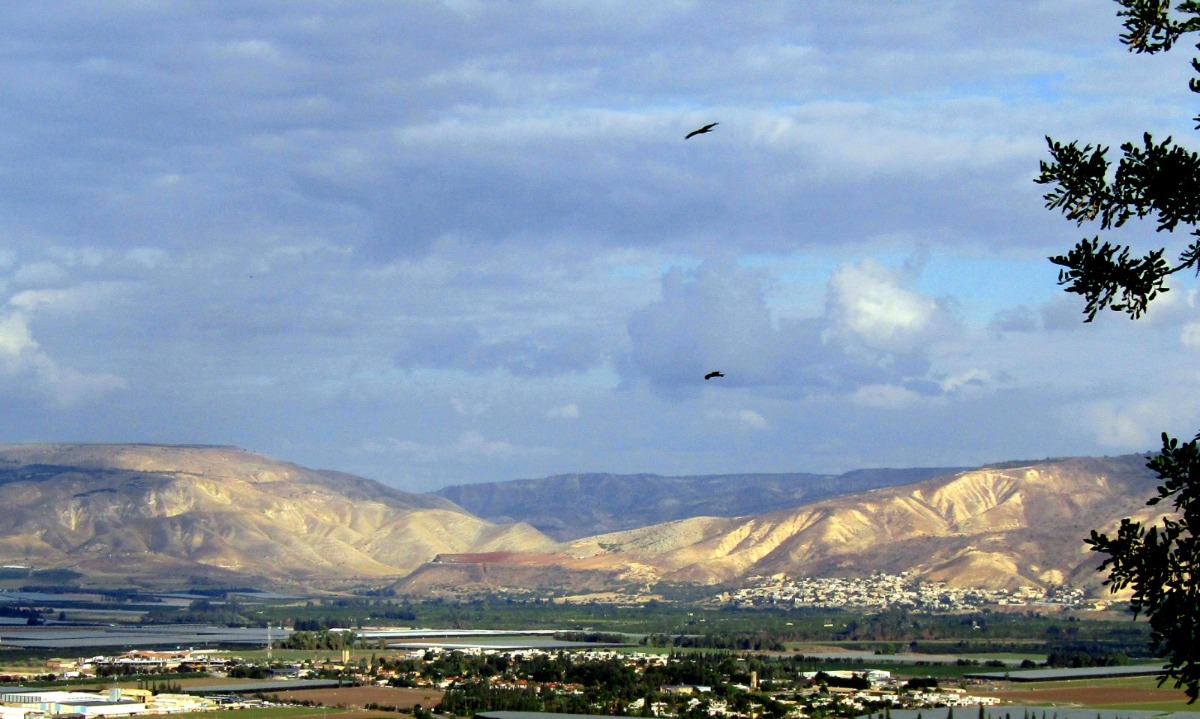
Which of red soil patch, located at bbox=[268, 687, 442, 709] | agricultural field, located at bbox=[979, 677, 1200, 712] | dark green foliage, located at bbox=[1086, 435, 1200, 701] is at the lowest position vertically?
agricultural field, located at bbox=[979, 677, 1200, 712]

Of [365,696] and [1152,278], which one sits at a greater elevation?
[1152,278]

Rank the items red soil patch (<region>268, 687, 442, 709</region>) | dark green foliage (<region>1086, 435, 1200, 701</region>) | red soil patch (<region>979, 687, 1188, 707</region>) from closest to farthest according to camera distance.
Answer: dark green foliage (<region>1086, 435, 1200, 701</region>) < red soil patch (<region>979, 687, 1188, 707</region>) < red soil patch (<region>268, 687, 442, 709</region>)

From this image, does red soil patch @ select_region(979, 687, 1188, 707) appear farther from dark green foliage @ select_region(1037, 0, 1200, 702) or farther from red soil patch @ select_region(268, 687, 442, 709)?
dark green foliage @ select_region(1037, 0, 1200, 702)

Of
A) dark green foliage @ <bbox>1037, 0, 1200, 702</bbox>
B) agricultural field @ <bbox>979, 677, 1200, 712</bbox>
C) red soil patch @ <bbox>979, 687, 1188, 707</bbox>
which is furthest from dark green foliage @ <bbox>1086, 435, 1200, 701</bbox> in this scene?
red soil patch @ <bbox>979, 687, 1188, 707</bbox>

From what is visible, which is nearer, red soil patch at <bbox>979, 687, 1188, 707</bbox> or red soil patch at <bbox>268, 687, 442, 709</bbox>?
red soil patch at <bbox>979, 687, 1188, 707</bbox>

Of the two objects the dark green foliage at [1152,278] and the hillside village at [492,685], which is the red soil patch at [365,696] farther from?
the dark green foliage at [1152,278]

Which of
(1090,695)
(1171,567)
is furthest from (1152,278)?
(1090,695)

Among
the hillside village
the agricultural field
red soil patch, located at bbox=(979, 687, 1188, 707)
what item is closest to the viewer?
the agricultural field

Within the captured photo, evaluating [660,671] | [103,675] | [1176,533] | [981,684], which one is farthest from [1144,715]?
[103,675]

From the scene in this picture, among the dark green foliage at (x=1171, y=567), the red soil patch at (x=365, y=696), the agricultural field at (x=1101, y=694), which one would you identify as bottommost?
the agricultural field at (x=1101, y=694)

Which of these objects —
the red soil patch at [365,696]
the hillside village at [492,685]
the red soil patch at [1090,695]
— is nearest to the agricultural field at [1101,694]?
the red soil patch at [1090,695]

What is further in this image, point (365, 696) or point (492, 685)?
point (492, 685)

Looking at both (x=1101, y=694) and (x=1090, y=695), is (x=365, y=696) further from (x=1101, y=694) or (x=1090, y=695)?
(x=1101, y=694)

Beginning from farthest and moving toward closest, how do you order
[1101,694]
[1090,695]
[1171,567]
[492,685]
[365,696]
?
[492,685] → [365,696] → [1101,694] → [1090,695] → [1171,567]
